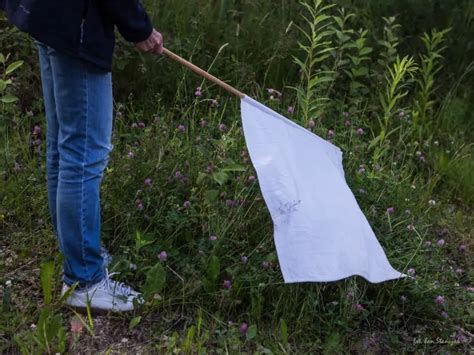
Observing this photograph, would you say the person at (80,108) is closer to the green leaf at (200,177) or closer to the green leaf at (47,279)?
the green leaf at (47,279)

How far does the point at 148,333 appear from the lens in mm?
3000

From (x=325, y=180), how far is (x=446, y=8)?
7.51 feet

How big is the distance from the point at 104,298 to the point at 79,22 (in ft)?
3.50

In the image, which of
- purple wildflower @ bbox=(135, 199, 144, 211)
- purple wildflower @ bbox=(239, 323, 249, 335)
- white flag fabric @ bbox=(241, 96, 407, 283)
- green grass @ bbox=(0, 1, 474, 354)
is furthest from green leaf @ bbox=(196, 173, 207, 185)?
purple wildflower @ bbox=(239, 323, 249, 335)

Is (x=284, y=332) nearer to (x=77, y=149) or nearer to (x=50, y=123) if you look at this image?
(x=77, y=149)

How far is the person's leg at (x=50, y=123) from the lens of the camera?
2717 mm

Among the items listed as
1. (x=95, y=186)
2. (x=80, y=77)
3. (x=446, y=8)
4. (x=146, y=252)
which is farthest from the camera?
(x=446, y=8)

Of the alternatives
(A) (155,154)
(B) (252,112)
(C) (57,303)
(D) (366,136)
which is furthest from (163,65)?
(C) (57,303)

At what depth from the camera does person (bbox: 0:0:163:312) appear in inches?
98.8

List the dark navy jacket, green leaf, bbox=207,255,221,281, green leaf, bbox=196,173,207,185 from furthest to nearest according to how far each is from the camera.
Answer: green leaf, bbox=196,173,207,185 → green leaf, bbox=207,255,221,281 → the dark navy jacket

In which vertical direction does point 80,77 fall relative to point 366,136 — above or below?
above

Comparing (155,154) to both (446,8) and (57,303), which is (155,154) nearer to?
(57,303)

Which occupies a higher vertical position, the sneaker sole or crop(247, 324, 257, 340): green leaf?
crop(247, 324, 257, 340): green leaf

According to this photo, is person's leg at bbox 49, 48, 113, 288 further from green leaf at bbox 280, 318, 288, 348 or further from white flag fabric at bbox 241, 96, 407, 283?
green leaf at bbox 280, 318, 288, 348
